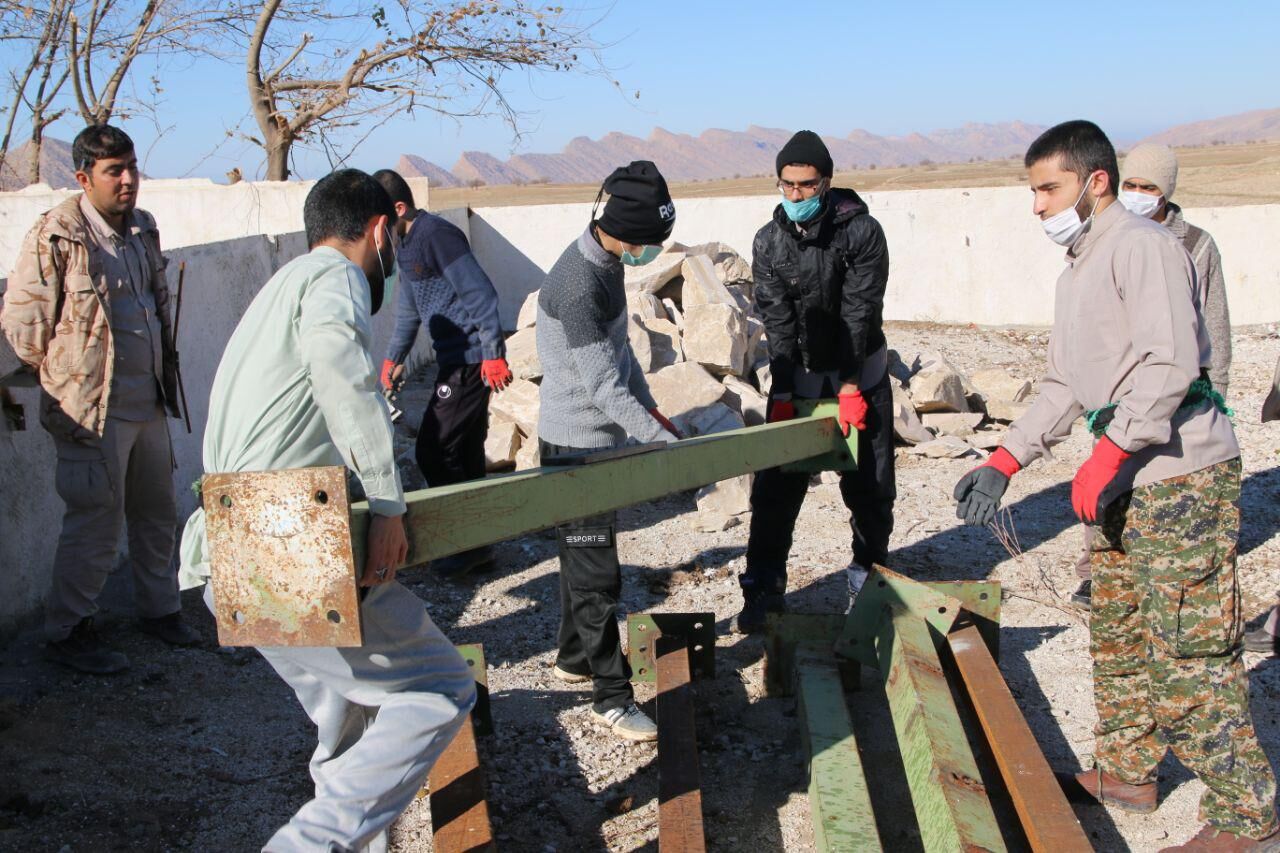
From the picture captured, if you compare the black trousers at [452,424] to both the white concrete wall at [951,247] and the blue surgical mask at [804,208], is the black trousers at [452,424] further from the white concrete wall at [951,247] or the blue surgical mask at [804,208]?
the white concrete wall at [951,247]

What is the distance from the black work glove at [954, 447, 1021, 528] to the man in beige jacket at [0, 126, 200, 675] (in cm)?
319

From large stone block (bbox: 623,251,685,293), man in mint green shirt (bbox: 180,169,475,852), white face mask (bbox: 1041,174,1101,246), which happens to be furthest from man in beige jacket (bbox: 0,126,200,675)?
large stone block (bbox: 623,251,685,293)

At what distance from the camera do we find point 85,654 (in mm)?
4223

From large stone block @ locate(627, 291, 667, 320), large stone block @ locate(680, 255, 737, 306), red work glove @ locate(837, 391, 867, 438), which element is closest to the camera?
red work glove @ locate(837, 391, 867, 438)

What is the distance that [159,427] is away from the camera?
4.53 m

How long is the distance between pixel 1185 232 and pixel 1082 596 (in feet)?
5.68

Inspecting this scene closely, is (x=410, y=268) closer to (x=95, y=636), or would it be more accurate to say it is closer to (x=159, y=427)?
(x=159, y=427)

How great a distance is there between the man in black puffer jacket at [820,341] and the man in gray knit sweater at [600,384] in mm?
855

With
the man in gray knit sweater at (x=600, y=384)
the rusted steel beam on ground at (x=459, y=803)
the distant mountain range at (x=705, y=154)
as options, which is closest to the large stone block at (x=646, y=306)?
the man in gray knit sweater at (x=600, y=384)

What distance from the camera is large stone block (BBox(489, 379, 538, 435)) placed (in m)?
6.93

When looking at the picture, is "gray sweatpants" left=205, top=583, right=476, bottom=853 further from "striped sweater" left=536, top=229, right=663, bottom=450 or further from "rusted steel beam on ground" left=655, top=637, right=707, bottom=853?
"striped sweater" left=536, top=229, right=663, bottom=450

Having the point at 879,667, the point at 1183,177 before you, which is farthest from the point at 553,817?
the point at 1183,177

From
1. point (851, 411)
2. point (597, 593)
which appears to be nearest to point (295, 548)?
point (597, 593)

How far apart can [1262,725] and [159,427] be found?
4.43 meters
